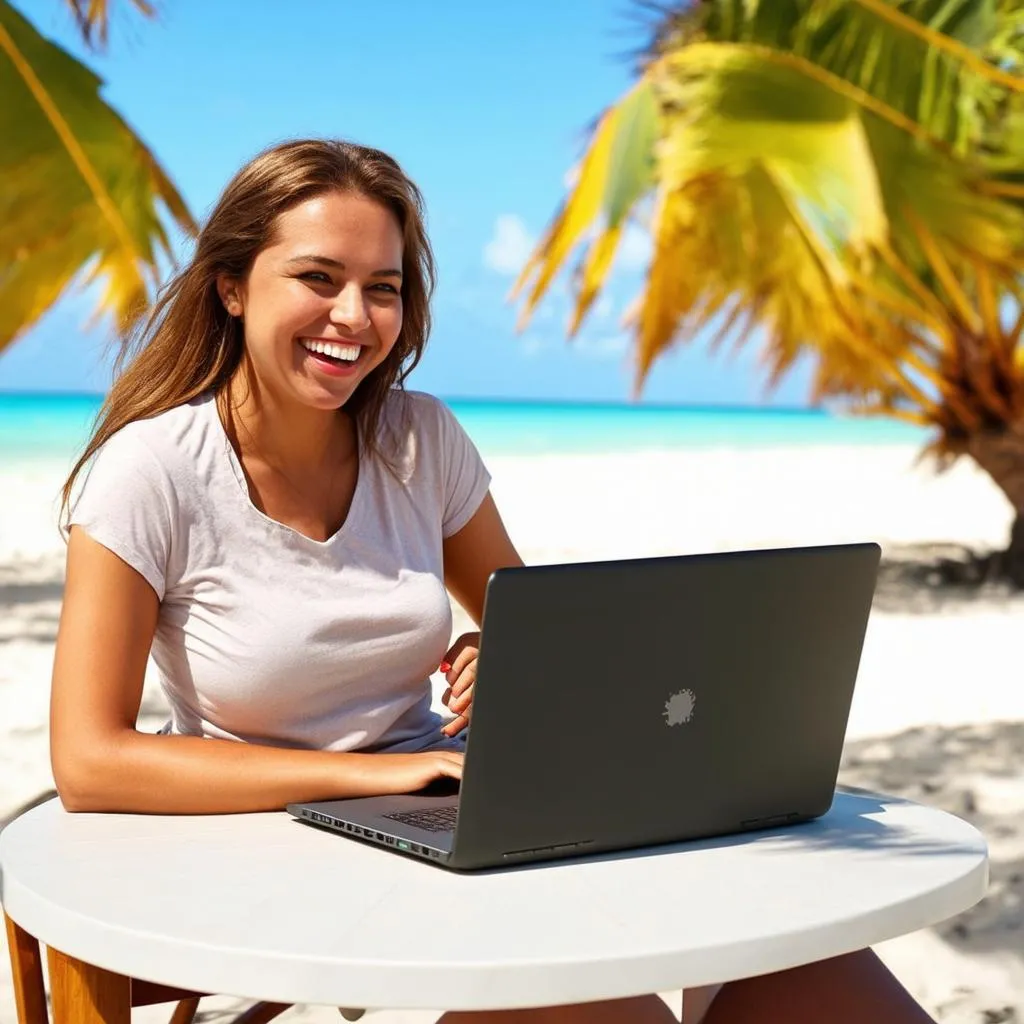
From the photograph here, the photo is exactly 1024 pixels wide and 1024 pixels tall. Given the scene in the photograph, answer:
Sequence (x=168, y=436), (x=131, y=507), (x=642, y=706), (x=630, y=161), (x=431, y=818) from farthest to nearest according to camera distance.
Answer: (x=630, y=161)
(x=168, y=436)
(x=131, y=507)
(x=431, y=818)
(x=642, y=706)

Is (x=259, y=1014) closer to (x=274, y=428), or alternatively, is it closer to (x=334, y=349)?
(x=274, y=428)

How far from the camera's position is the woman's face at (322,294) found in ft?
6.73

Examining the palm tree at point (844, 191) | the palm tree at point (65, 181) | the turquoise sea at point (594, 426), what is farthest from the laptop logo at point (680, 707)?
the turquoise sea at point (594, 426)

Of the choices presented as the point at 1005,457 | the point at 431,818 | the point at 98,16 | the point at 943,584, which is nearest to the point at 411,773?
the point at 431,818

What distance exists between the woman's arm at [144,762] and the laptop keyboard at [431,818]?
2.6 inches

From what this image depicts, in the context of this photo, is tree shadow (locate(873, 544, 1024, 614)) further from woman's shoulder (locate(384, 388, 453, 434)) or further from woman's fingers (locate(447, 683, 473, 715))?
woman's fingers (locate(447, 683, 473, 715))

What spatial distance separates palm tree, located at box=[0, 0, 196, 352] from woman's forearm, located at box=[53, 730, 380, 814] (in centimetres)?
526

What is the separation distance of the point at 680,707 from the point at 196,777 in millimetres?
592

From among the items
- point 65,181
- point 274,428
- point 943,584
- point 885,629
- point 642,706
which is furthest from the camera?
point 943,584

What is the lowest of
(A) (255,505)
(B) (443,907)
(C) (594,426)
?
(C) (594,426)

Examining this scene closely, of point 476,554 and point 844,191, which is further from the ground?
point 476,554

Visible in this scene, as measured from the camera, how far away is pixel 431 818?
1674 millimetres

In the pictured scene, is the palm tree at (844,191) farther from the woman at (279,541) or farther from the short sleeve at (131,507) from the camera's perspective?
the short sleeve at (131,507)

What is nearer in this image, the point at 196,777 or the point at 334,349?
the point at 196,777
